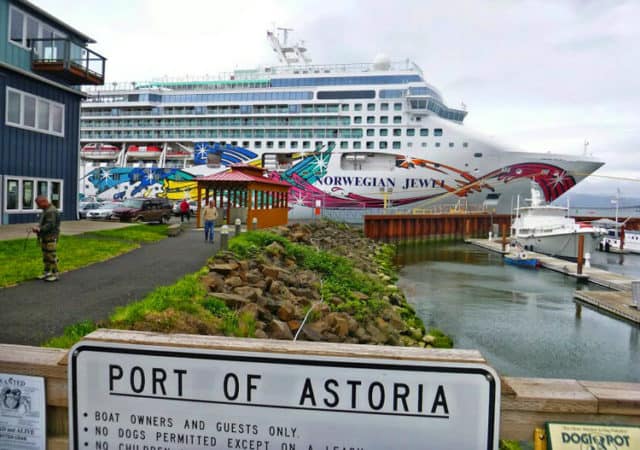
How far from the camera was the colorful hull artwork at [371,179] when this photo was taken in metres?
42.1

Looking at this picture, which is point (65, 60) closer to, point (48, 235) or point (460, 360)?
point (48, 235)

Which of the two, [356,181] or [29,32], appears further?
[356,181]

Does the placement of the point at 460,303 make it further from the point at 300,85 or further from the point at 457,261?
the point at 300,85

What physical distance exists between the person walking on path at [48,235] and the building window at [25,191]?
965 centimetres

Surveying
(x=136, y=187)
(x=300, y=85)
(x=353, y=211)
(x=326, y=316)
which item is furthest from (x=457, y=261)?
(x=136, y=187)

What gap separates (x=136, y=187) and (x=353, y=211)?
898 inches

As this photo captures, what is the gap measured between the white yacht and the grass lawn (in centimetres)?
2635

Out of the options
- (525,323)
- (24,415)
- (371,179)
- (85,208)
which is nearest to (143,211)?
(85,208)

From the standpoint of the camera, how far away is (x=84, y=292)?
8.38 m

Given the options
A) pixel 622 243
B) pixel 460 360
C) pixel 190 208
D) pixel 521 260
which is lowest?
pixel 521 260

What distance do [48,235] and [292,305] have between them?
15.4 feet

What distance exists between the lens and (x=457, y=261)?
3011 cm

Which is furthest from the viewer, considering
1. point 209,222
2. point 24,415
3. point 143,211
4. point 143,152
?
point 143,152

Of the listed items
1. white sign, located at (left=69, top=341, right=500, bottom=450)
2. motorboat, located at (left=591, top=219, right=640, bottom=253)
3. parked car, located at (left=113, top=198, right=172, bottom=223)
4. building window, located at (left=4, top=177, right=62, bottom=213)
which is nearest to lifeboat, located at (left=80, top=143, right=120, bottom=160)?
parked car, located at (left=113, top=198, right=172, bottom=223)
